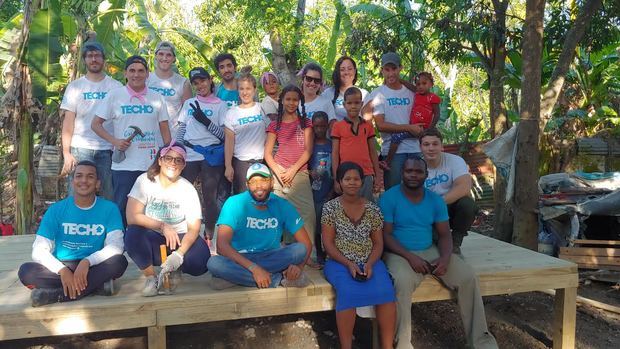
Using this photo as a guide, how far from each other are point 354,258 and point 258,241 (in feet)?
2.22

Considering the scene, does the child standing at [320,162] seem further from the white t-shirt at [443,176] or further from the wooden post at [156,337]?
the wooden post at [156,337]

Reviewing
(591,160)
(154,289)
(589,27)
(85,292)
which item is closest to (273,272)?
(154,289)

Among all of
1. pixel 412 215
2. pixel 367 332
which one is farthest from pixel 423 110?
pixel 367 332

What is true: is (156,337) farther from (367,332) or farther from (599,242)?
(599,242)

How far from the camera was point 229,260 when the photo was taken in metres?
3.50

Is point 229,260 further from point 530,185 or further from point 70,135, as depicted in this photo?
point 530,185

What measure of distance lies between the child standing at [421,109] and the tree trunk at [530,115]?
1.34 m

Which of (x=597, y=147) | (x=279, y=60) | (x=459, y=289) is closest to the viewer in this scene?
(x=459, y=289)

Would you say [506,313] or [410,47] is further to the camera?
[410,47]

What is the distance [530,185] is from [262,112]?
3.07 meters

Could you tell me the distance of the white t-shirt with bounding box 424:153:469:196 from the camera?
4141mm

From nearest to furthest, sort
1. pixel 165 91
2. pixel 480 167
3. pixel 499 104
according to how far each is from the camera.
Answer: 1. pixel 165 91
2. pixel 499 104
3. pixel 480 167

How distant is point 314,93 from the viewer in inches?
178

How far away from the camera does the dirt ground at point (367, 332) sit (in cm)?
421
